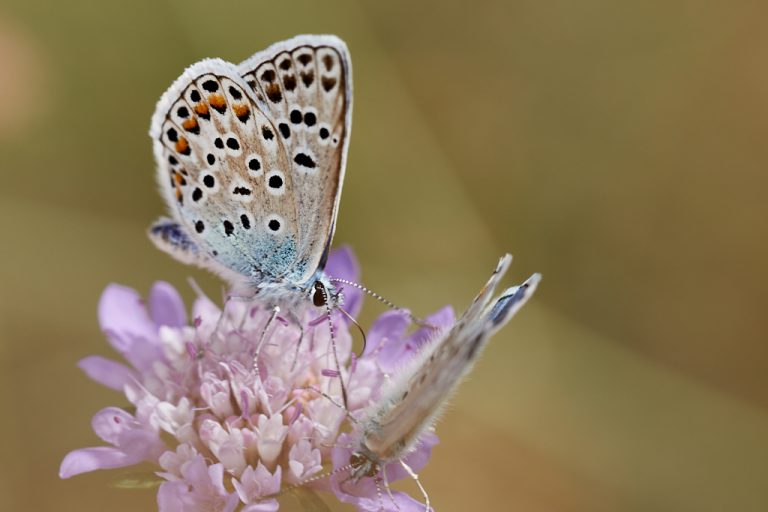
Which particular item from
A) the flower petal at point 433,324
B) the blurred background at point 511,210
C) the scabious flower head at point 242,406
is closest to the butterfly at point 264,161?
the scabious flower head at point 242,406

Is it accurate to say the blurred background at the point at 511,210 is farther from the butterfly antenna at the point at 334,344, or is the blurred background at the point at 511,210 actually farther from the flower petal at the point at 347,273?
the butterfly antenna at the point at 334,344

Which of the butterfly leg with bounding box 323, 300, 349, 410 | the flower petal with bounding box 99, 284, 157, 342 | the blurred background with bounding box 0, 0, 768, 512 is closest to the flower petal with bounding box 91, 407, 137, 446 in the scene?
the flower petal with bounding box 99, 284, 157, 342

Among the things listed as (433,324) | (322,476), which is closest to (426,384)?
(322,476)

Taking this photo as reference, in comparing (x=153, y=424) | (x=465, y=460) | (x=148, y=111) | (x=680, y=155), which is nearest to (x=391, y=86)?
(x=148, y=111)

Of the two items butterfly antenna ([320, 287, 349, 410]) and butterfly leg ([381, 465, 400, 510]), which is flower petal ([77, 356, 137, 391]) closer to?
butterfly antenna ([320, 287, 349, 410])

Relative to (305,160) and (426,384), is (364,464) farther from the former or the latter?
(305,160)

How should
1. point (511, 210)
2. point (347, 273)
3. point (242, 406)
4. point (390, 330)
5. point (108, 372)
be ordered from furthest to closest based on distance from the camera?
point (511, 210)
point (347, 273)
point (390, 330)
point (108, 372)
point (242, 406)

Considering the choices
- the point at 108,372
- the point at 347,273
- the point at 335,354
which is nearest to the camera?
the point at 335,354
